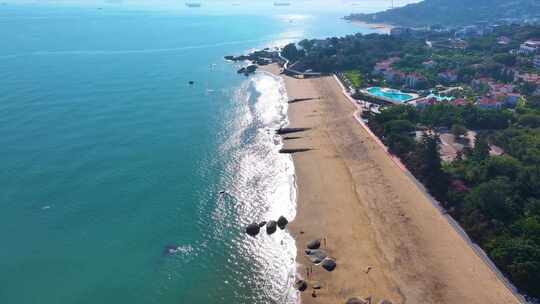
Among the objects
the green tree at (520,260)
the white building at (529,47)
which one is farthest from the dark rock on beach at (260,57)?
the green tree at (520,260)

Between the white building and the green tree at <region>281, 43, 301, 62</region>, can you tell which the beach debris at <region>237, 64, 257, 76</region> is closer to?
the green tree at <region>281, 43, 301, 62</region>

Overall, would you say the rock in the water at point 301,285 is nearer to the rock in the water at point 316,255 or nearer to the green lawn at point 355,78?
the rock in the water at point 316,255

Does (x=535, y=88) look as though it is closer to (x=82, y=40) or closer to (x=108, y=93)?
(x=108, y=93)

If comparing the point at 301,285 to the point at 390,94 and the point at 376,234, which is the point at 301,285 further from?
the point at 390,94

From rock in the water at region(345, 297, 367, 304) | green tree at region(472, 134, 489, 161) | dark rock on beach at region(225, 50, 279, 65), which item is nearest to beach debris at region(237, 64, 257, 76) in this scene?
dark rock on beach at region(225, 50, 279, 65)

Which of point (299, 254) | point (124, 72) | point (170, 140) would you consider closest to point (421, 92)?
point (170, 140)
